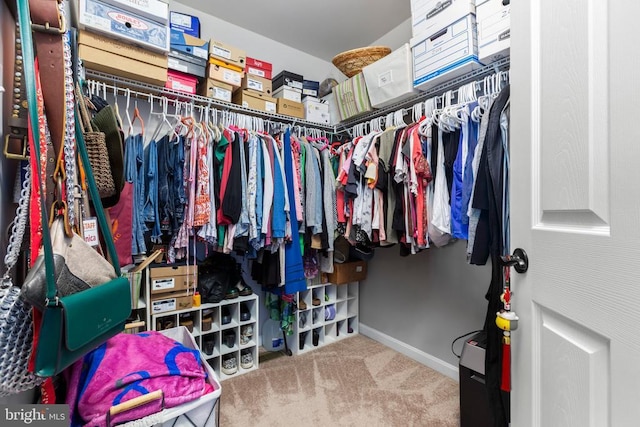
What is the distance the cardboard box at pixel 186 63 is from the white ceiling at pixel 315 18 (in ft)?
1.81

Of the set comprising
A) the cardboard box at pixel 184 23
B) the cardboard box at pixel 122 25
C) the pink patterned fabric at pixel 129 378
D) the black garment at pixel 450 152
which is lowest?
the pink patterned fabric at pixel 129 378

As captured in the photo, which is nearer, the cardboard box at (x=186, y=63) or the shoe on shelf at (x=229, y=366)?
the cardboard box at (x=186, y=63)

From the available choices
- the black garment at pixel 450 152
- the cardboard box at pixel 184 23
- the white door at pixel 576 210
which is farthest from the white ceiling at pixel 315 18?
the white door at pixel 576 210

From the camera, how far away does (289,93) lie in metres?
2.33

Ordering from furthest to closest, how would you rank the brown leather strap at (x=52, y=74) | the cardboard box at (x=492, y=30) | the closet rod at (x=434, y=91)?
the closet rod at (x=434, y=91) < the cardboard box at (x=492, y=30) < the brown leather strap at (x=52, y=74)

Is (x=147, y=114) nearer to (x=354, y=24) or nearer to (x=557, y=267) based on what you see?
(x=354, y=24)

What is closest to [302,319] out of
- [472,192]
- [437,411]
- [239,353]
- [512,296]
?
[239,353]

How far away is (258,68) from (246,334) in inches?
77.2

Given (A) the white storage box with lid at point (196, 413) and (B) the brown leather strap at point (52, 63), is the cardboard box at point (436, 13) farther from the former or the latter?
(A) the white storage box with lid at point (196, 413)

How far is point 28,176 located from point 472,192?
1482 millimetres

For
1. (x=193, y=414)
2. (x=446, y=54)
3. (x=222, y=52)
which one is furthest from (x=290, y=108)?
(x=193, y=414)

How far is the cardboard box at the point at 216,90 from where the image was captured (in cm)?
195

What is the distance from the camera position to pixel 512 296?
76cm

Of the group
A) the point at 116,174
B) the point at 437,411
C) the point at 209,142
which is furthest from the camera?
the point at 209,142
